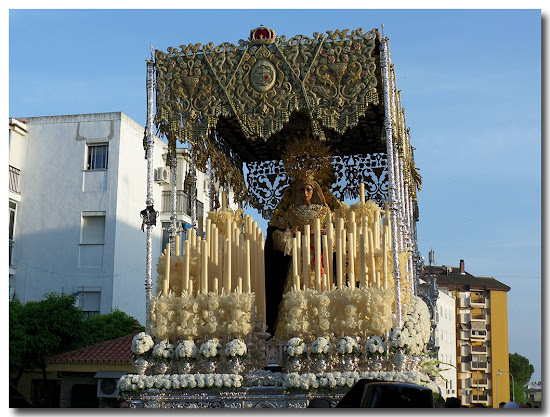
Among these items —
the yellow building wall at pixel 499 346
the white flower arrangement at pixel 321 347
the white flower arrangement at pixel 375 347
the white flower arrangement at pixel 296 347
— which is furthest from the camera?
the yellow building wall at pixel 499 346

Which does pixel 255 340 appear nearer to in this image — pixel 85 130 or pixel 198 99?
Result: pixel 198 99

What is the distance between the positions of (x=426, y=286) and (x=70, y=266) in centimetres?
1254

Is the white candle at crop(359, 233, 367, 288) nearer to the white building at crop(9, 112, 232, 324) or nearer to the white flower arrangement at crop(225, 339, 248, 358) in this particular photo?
the white flower arrangement at crop(225, 339, 248, 358)

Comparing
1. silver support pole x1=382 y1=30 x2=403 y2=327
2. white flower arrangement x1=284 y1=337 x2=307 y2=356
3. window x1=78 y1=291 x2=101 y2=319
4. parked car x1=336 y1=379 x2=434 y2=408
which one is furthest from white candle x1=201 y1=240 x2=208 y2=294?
window x1=78 y1=291 x2=101 y2=319

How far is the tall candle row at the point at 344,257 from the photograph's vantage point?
484 inches

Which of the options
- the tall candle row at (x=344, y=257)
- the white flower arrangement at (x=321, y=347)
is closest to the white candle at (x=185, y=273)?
the tall candle row at (x=344, y=257)

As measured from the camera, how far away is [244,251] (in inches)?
519

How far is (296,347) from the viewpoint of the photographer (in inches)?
457

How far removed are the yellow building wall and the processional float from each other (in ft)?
80.9

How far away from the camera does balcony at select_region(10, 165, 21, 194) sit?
2669 cm

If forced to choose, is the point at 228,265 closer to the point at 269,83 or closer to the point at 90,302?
the point at 269,83

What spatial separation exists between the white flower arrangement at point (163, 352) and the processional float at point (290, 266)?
0.02m

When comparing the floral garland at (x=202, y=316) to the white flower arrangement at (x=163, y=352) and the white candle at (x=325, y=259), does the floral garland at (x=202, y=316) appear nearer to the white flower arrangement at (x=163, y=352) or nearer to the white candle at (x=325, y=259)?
the white flower arrangement at (x=163, y=352)

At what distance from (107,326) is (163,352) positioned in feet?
41.4
